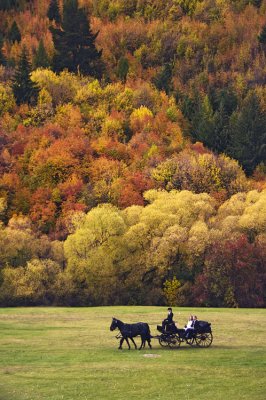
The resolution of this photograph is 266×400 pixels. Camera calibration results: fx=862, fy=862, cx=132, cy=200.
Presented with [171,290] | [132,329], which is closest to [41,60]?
[171,290]

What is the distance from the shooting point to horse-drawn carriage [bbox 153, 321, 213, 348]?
41.2 metres

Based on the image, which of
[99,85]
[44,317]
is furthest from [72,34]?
[44,317]

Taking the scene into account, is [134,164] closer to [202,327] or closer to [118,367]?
[202,327]

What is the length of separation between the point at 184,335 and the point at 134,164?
8640 centimetres

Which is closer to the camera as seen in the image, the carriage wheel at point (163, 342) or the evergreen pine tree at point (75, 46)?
the carriage wheel at point (163, 342)

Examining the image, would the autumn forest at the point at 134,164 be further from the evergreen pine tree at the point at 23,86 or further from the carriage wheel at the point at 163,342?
the carriage wheel at the point at 163,342

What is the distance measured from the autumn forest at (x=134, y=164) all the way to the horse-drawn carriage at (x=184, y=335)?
4243 centimetres

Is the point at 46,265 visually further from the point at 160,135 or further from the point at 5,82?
the point at 5,82

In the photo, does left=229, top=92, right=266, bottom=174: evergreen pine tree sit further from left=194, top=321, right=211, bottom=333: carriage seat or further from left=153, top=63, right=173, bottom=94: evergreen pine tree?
left=194, top=321, right=211, bottom=333: carriage seat

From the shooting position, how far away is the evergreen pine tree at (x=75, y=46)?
16412 centimetres

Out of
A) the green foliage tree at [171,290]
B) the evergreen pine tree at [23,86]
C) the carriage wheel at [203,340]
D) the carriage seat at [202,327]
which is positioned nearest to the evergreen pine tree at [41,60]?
the evergreen pine tree at [23,86]

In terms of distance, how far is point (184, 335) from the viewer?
41.6 m

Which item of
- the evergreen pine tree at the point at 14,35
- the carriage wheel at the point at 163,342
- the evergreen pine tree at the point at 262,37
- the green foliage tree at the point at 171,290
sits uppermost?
the evergreen pine tree at the point at 14,35

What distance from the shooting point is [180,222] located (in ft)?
310
